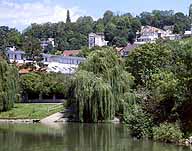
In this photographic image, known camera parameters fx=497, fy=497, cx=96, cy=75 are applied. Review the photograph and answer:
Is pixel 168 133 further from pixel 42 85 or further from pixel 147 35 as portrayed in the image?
pixel 147 35

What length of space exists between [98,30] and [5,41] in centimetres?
6287

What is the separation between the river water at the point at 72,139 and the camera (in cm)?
3012

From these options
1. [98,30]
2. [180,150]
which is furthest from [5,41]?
[180,150]

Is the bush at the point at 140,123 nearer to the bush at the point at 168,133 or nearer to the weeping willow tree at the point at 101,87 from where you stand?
the bush at the point at 168,133

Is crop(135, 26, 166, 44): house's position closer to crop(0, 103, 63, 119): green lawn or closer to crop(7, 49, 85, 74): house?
crop(7, 49, 85, 74): house

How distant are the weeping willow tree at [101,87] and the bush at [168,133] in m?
12.3

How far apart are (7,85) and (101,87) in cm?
1065

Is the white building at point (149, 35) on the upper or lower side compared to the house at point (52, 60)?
upper

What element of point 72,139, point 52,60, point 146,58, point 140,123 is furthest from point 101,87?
point 52,60

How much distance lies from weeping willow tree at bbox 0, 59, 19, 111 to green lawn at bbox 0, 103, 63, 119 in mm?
882

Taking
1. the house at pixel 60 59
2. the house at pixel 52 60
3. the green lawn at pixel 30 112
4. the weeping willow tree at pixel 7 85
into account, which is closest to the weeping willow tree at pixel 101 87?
the green lawn at pixel 30 112

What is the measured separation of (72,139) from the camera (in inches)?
1372

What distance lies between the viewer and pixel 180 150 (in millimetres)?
28719

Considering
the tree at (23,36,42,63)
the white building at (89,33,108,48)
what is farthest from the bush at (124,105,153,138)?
the white building at (89,33,108,48)
